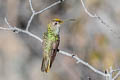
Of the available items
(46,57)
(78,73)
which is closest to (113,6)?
(78,73)

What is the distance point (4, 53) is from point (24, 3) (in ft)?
5.30

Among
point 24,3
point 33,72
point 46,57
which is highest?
point 46,57

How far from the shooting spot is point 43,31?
12.3 meters

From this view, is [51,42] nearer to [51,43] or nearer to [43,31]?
[51,43]

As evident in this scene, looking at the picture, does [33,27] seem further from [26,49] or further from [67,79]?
[67,79]

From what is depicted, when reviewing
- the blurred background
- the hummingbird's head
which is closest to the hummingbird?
the hummingbird's head

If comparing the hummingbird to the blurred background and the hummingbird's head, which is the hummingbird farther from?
the blurred background

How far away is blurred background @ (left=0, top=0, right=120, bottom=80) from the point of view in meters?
11.5

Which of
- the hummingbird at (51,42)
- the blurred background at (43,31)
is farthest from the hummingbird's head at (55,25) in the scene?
the blurred background at (43,31)

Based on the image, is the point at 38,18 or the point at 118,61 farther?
the point at 38,18

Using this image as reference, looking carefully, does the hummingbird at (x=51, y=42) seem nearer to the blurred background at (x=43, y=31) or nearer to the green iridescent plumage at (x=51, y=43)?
the green iridescent plumage at (x=51, y=43)

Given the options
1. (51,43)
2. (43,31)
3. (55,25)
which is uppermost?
(55,25)

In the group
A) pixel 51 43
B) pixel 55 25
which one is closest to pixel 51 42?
pixel 51 43

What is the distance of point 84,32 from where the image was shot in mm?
12453
